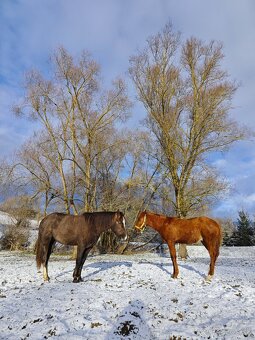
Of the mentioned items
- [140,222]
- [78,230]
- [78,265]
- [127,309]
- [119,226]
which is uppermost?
[140,222]

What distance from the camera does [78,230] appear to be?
32.4ft

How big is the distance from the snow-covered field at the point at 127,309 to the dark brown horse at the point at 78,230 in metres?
0.91

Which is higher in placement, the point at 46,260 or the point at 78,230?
the point at 78,230

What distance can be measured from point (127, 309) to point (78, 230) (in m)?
3.75

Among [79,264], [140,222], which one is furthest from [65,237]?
[140,222]

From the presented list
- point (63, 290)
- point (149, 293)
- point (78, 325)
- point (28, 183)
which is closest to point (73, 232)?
point (63, 290)

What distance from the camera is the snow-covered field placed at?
5652mm

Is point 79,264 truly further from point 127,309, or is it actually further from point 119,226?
point 127,309

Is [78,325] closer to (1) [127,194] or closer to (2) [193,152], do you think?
(2) [193,152]

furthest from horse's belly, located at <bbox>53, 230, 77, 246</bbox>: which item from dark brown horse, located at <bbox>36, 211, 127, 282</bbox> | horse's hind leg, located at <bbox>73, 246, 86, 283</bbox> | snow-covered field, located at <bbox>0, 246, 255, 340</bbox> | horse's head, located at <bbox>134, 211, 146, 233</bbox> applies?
horse's head, located at <bbox>134, 211, 146, 233</bbox>

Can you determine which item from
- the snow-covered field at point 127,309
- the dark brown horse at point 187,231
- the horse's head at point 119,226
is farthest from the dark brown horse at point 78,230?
the dark brown horse at point 187,231

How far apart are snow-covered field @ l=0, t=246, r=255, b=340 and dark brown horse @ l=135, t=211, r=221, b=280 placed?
2.99ft

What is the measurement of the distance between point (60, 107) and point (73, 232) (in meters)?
11.7

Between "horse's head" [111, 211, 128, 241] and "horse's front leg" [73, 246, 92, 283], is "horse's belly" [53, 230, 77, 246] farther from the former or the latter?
"horse's head" [111, 211, 128, 241]
